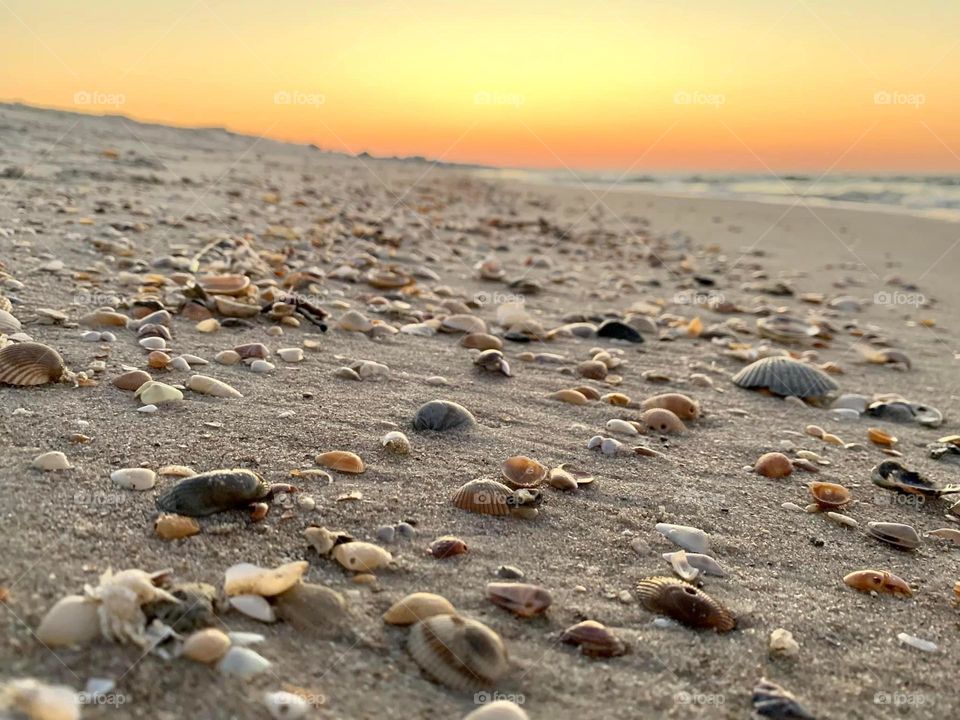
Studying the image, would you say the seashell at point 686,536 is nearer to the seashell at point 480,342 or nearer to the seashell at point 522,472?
the seashell at point 522,472

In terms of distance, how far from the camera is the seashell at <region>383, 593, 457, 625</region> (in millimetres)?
1731

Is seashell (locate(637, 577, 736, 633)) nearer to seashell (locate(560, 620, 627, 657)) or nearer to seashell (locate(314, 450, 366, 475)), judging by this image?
seashell (locate(560, 620, 627, 657))

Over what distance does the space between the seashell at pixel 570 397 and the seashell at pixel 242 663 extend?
2279 mm

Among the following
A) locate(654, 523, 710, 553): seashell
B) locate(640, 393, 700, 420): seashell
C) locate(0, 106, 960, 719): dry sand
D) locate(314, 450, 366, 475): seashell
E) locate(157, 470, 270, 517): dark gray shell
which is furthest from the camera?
locate(640, 393, 700, 420): seashell

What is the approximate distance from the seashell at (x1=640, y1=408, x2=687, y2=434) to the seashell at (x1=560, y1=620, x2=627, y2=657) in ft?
5.39

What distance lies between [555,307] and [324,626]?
4561 millimetres

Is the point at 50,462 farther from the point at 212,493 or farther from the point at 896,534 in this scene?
the point at 896,534

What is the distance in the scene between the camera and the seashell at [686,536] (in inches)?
91.0

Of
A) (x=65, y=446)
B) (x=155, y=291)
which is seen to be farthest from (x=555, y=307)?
(x=65, y=446)

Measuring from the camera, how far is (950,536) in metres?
2.63

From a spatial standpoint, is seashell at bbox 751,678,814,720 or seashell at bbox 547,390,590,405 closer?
seashell at bbox 751,678,814,720

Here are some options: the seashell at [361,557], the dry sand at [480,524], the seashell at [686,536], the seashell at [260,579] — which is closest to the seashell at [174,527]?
the dry sand at [480,524]

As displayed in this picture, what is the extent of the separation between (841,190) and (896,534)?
27035 mm

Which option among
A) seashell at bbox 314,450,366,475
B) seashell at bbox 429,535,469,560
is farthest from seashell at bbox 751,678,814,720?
seashell at bbox 314,450,366,475
